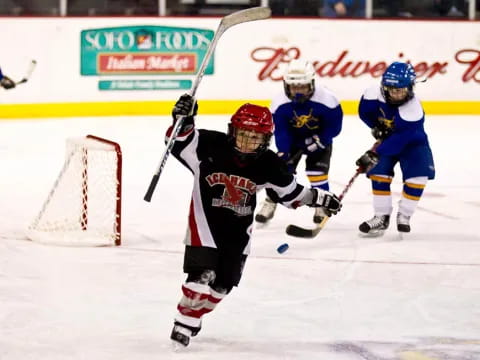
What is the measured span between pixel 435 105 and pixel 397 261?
5750mm

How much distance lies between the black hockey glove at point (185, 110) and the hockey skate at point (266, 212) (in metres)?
2.37

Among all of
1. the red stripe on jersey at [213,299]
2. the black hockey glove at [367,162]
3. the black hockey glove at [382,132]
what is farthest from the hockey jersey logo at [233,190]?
the black hockey glove at [382,132]

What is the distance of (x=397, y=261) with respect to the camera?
4.82 m

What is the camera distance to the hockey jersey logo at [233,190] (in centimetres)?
333

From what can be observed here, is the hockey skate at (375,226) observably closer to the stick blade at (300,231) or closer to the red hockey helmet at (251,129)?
the stick blade at (300,231)

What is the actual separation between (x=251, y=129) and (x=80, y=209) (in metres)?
2.11

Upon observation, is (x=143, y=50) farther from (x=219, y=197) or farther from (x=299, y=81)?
(x=219, y=197)

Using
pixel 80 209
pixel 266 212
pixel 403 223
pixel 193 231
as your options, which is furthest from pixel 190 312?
pixel 266 212

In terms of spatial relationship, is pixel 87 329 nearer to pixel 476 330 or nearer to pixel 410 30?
pixel 476 330

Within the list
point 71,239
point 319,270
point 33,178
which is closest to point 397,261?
point 319,270

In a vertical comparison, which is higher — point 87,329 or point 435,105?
point 87,329

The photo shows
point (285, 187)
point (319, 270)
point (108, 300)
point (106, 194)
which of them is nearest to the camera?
point (285, 187)

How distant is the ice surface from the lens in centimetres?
348

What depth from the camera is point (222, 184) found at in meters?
3.34
